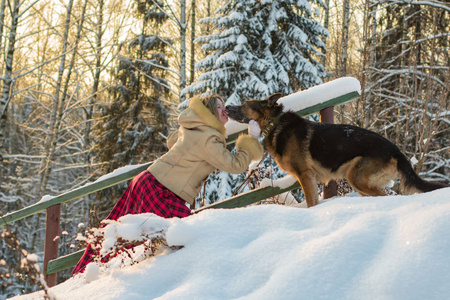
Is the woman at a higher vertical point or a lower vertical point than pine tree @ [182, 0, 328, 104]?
lower

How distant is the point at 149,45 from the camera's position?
53.5 ft

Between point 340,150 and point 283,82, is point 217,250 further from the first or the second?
point 283,82

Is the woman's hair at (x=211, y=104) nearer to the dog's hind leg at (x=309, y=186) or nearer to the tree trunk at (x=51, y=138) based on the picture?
the dog's hind leg at (x=309, y=186)

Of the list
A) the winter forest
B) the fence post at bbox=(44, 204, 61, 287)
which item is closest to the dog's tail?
the fence post at bbox=(44, 204, 61, 287)

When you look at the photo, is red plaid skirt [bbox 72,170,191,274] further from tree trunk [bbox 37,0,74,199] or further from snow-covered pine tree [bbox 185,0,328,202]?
tree trunk [bbox 37,0,74,199]

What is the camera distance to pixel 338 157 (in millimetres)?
3453

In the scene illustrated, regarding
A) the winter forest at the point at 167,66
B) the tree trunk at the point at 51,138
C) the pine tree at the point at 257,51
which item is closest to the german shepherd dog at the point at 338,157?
the winter forest at the point at 167,66

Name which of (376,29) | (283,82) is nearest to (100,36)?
(283,82)

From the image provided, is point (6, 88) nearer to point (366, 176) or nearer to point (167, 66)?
point (167, 66)

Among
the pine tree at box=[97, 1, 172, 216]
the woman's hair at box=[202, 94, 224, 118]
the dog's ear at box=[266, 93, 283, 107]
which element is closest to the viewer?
the woman's hair at box=[202, 94, 224, 118]

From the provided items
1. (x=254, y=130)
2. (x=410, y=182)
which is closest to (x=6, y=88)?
(x=254, y=130)

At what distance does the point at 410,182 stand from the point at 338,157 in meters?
0.61

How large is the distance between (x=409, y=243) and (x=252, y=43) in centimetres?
1154

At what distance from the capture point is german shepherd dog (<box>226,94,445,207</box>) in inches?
132
